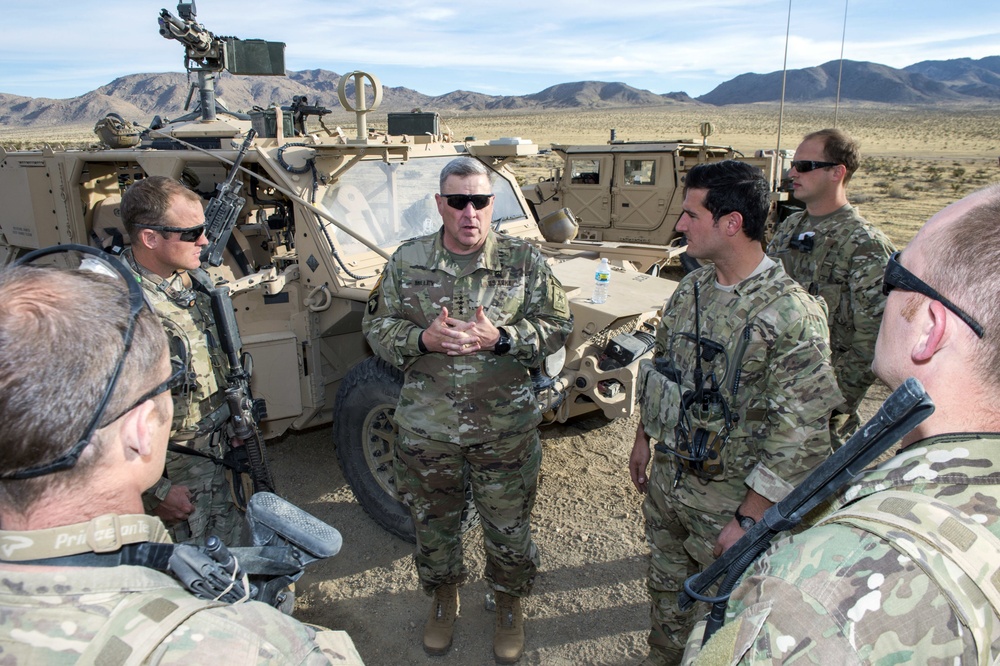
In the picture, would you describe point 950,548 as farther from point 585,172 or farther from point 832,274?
point 585,172

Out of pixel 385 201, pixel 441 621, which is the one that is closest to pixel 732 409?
pixel 441 621

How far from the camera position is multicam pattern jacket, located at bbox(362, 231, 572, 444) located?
261 cm

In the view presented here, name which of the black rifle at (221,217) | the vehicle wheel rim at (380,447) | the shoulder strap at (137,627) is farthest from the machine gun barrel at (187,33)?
the shoulder strap at (137,627)

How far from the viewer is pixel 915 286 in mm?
999

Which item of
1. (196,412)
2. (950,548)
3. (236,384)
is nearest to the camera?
(950,548)

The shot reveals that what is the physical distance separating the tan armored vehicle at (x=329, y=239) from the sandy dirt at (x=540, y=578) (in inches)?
9.5

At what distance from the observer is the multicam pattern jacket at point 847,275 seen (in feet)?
10.8

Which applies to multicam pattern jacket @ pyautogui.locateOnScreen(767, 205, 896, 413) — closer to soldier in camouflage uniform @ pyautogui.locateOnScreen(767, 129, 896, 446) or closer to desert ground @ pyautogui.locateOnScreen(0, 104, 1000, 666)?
soldier in camouflage uniform @ pyautogui.locateOnScreen(767, 129, 896, 446)

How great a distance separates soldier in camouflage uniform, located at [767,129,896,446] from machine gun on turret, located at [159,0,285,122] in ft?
14.2

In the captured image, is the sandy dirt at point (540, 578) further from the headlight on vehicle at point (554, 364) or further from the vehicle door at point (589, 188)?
the vehicle door at point (589, 188)

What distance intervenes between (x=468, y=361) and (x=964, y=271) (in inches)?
73.0

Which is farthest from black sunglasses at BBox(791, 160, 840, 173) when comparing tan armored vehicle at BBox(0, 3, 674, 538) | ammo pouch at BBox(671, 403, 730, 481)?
ammo pouch at BBox(671, 403, 730, 481)

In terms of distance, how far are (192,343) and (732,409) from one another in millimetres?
1952

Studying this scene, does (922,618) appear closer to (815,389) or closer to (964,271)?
(964,271)
